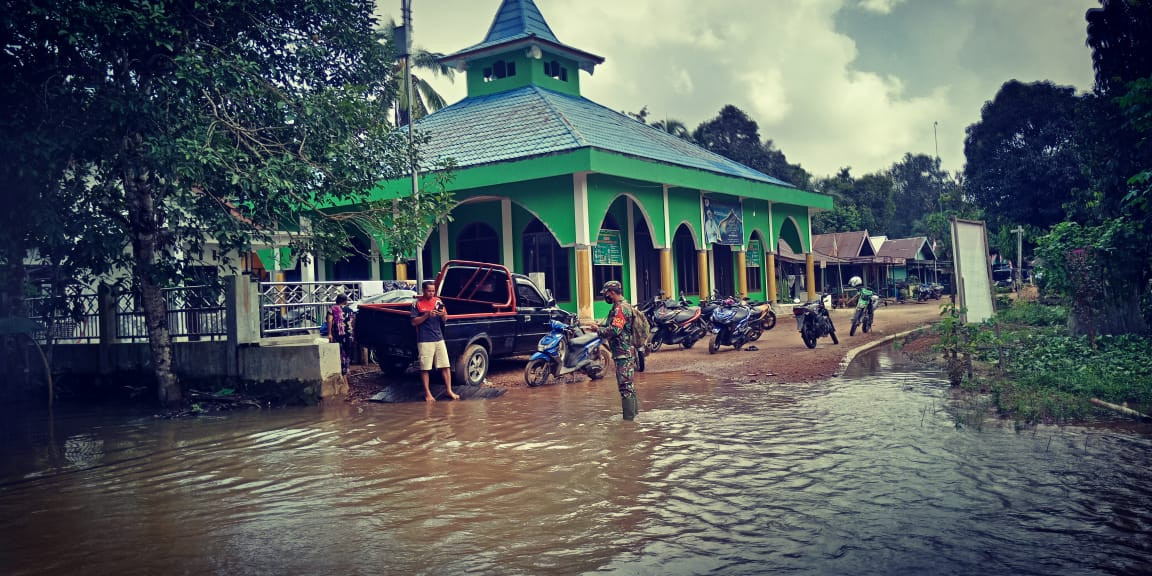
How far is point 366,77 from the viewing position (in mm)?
12641

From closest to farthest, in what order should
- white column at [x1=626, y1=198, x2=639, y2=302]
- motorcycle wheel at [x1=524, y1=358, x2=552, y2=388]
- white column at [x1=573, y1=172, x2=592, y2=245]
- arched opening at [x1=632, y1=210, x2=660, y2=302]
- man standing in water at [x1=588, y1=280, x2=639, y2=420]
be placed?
1. man standing in water at [x1=588, y1=280, x2=639, y2=420]
2. motorcycle wheel at [x1=524, y1=358, x2=552, y2=388]
3. white column at [x1=573, y1=172, x2=592, y2=245]
4. white column at [x1=626, y1=198, x2=639, y2=302]
5. arched opening at [x1=632, y1=210, x2=660, y2=302]

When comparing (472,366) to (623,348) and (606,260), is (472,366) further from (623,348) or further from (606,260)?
(606,260)

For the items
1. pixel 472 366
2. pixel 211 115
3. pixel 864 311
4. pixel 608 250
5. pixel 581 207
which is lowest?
pixel 472 366

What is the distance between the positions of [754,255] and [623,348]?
21.5 metres

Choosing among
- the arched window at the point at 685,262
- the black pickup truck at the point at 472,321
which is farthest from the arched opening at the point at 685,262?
the black pickup truck at the point at 472,321

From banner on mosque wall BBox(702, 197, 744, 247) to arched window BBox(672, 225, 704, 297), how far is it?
128 cm

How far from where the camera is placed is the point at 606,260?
2208 centimetres

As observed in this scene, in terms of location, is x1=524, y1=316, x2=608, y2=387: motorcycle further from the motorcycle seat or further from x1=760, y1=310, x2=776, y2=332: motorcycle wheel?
x1=760, y1=310, x2=776, y2=332: motorcycle wheel

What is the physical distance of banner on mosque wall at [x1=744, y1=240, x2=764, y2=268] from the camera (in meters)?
28.9

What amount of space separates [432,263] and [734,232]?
9.65 meters

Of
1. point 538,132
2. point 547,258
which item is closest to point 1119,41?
point 538,132

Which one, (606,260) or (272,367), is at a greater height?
(606,260)

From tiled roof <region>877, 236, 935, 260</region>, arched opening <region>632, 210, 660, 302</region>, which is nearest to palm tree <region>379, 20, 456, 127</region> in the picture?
arched opening <region>632, 210, 660, 302</region>

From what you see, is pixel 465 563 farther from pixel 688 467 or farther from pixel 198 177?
pixel 198 177
